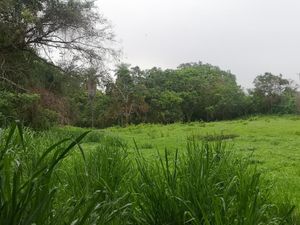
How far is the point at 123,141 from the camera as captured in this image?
11.2 metres

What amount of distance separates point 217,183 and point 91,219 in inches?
54.4

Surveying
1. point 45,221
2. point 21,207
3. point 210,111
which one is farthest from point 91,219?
point 210,111

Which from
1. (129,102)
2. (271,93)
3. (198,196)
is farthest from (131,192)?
(271,93)

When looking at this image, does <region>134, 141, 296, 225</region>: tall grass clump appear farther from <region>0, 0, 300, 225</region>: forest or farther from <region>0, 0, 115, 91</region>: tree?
<region>0, 0, 115, 91</region>: tree

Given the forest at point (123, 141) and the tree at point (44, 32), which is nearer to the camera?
the forest at point (123, 141)

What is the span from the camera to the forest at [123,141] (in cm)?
197

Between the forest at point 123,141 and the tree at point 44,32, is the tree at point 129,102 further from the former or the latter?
the tree at point 44,32

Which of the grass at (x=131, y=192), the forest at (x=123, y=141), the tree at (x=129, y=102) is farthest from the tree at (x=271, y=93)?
the grass at (x=131, y=192)

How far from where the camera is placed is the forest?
6.46ft

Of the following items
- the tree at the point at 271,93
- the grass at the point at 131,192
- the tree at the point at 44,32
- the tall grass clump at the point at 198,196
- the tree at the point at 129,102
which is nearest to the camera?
the grass at the point at 131,192

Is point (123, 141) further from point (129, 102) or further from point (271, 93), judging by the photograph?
point (271, 93)

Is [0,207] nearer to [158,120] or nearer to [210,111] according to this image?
[158,120]

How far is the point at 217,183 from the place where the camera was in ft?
9.87

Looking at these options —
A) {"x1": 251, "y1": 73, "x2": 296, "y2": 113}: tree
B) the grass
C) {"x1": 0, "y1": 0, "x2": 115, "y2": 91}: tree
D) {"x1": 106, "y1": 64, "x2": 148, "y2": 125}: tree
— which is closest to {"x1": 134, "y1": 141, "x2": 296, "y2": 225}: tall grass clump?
the grass
